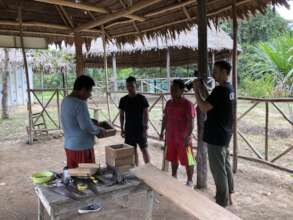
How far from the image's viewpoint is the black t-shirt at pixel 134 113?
13.1 ft

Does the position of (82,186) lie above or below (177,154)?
above

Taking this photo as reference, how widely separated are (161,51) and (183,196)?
1370cm

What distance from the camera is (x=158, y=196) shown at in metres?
3.62

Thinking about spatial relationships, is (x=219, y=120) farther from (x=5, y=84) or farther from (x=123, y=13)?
(x=5, y=84)

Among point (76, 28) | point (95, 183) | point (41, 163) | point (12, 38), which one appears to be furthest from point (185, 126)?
point (12, 38)

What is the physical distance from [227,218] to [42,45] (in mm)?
6962

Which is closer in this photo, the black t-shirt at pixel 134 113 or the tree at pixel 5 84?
the black t-shirt at pixel 134 113

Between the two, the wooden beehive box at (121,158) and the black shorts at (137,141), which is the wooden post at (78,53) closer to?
the black shorts at (137,141)

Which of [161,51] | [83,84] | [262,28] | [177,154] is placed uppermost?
[262,28]

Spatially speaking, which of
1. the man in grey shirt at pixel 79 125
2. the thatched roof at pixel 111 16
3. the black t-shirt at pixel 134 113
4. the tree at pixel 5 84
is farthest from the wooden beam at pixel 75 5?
the tree at pixel 5 84

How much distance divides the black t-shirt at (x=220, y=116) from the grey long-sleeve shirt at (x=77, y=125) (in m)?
1.12

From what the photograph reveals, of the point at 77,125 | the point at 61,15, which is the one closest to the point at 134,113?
the point at 77,125

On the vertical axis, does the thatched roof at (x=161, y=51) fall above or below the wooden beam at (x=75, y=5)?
above

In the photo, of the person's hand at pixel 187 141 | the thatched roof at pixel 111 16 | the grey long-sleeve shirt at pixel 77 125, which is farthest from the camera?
the thatched roof at pixel 111 16
